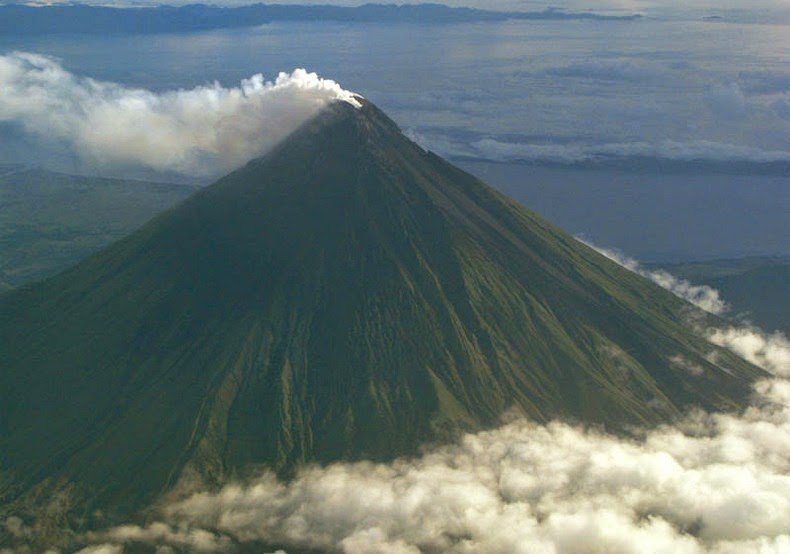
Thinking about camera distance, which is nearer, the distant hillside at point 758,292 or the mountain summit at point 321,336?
the mountain summit at point 321,336

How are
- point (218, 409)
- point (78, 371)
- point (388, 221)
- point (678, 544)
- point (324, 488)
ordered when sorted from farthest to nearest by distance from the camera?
1. point (388, 221)
2. point (78, 371)
3. point (218, 409)
4. point (324, 488)
5. point (678, 544)

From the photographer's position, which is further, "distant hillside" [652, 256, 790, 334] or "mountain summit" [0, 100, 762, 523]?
"distant hillside" [652, 256, 790, 334]

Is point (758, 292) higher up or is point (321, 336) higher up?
point (321, 336)

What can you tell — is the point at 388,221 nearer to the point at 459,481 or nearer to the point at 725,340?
the point at 459,481

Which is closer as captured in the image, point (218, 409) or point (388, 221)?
point (218, 409)

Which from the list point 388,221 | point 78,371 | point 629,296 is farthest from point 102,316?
point 629,296

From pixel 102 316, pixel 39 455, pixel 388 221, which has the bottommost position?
pixel 39 455

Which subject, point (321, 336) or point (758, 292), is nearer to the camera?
point (321, 336)

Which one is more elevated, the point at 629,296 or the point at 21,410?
the point at 629,296
